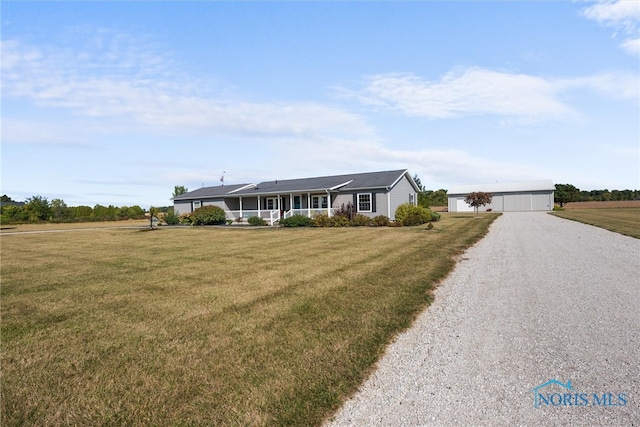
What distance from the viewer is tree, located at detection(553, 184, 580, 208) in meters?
58.9

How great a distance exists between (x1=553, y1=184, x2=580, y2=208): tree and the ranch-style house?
140 ft

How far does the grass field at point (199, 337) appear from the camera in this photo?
3.05m

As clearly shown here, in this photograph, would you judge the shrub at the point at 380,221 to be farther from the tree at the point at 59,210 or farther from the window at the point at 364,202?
the tree at the point at 59,210

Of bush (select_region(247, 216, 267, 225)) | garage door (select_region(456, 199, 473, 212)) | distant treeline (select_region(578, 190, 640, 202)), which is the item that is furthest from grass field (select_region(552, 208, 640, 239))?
distant treeline (select_region(578, 190, 640, 202))

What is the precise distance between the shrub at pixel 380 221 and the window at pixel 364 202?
2.14m

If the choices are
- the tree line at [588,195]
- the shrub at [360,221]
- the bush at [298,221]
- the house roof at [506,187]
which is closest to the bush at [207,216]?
the bush at [298,221]

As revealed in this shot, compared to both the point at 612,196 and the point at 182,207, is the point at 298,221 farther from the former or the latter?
the point at 612,196

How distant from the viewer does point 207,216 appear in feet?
98.8

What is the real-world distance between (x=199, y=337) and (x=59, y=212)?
52288 mm

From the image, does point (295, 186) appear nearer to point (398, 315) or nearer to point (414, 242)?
point (414, 242)

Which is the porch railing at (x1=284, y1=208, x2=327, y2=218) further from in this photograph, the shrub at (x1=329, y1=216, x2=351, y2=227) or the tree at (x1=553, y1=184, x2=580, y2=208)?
the tree at (x1=553, y1=184, x2=580, y2=208)

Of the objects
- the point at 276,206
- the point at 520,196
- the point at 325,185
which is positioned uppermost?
the point at 325,185

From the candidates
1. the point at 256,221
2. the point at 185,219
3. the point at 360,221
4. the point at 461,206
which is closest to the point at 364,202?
the point at 360,221

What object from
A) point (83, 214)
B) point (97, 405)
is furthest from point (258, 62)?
point (83, 214)
